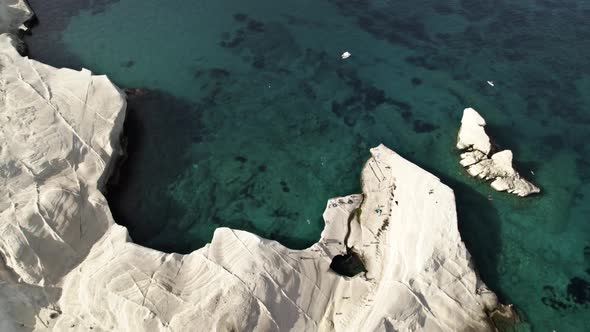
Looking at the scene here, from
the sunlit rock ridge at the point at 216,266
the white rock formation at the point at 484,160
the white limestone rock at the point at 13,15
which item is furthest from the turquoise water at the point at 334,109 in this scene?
the sunlit rock ridge at the point at 216,266

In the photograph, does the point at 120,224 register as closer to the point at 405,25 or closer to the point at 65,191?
the point at 65,191

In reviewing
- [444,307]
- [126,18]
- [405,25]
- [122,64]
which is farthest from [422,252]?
[126,18]

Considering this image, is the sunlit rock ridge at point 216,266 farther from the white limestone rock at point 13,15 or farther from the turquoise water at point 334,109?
the white limestone rock at point 13,15

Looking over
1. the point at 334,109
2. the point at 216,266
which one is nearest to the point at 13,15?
the point at 334,109

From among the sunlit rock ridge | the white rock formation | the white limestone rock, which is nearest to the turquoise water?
the white rock formation

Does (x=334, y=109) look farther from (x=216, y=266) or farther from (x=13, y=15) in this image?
(x=13, y=15)

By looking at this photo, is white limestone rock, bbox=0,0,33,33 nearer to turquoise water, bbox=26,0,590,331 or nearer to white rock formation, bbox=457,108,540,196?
turquoise water, bbox=26,0,590,331

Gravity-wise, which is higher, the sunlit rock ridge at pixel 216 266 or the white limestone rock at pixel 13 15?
the white limestone rock at pixel 13 15
